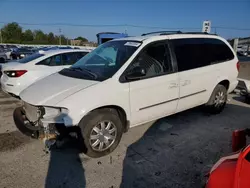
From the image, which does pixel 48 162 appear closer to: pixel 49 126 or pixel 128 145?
pixel 49 126

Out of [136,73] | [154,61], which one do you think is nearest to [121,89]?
[136,73]

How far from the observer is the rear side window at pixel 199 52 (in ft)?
13.6

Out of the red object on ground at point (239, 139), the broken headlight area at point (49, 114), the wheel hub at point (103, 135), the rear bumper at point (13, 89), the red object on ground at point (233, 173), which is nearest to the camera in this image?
the red object on ground at point (233, 173)

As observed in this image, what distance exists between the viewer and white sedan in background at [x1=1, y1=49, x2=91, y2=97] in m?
5.96

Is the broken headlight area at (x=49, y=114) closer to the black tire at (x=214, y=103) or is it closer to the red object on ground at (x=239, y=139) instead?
the red object on ground at (x=239, y=139)

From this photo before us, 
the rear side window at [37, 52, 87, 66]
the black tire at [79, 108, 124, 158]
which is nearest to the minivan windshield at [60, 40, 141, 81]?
the black tire at [79, 108, 124, 158]

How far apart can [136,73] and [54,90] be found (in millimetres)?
1303

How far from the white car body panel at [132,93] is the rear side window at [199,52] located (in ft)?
0.39

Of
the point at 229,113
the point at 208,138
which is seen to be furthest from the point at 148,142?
the point at 229,113

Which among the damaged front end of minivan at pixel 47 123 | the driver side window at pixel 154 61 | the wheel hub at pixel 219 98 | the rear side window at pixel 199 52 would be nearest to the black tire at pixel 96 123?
the damaged front end of minivan at pixel 47 123

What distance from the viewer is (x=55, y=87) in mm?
3314

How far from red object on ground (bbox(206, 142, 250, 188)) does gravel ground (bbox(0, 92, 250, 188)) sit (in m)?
1.06

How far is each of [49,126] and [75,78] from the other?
35.1 inches

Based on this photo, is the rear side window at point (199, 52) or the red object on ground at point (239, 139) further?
the rear side window at point (199, 52)
